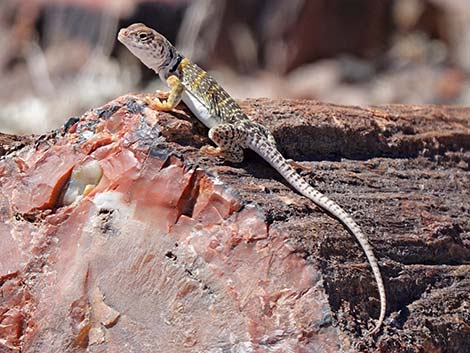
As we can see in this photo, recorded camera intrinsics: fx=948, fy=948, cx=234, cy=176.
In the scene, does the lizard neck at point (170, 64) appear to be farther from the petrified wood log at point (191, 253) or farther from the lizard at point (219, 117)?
the petrified wood log at point (191, 253)

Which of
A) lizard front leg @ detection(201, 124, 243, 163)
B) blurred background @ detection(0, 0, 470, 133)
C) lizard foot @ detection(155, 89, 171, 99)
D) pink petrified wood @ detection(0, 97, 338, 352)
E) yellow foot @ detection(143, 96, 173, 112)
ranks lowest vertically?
blurred background @ detection(0, 0, 470, 133)

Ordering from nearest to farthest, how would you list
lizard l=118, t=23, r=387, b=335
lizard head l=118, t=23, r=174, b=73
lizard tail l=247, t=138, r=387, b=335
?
lizard tail l=247, t=138, r=387, b=335 < lizard l=118, t=23, r=387, b=335 < lizard head l=118, t=23, r=174, b=73

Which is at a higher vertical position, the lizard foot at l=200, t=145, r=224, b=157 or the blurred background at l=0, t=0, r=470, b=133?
the lizard foot at l=200, t=145, r=224, b=157

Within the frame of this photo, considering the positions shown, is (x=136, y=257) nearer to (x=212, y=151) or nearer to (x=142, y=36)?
(x=212, y=151)

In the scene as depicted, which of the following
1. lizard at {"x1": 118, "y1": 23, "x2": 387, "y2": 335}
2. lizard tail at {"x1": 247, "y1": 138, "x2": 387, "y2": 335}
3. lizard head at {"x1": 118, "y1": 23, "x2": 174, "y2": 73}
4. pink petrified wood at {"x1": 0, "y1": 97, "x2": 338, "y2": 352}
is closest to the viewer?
pink petrified wood at {"x1": 0, "y1": 97, "x2": 338, "y2": 352}

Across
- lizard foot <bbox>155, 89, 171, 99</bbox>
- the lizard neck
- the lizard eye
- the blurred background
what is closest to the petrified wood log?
lizard foot <bbox>155, 89, 171, 99</bbox>

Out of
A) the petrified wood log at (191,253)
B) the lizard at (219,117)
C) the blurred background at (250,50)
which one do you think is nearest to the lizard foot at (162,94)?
the lizard at (219,117)

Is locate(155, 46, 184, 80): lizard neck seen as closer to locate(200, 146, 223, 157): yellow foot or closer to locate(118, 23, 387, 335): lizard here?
locate(118, 23, 387, 335): lizard
